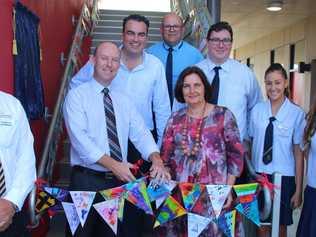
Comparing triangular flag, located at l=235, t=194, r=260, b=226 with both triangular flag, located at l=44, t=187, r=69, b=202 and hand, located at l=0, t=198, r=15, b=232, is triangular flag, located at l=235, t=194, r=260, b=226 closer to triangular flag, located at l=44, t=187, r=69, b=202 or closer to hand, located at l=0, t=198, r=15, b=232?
triangular flag, located at l=44, t=187, r=69, b=202

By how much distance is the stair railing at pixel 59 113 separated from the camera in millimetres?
3049

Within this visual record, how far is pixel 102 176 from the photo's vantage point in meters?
3.40

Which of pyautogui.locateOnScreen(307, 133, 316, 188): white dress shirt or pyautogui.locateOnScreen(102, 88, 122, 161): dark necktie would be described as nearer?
pyautogui.locateOnScreen(102, 88, 122, 161): dark necktie

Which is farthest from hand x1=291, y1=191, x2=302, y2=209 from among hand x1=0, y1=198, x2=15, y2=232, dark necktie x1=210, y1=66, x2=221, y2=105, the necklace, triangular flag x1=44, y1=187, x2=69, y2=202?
hand x1=0, y1=198, x2=15, y2=232

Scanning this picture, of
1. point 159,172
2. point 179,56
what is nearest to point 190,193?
point 159,172

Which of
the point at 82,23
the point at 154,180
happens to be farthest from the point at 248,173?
the point at 82,23

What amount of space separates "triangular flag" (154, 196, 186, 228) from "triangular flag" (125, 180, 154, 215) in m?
0.09

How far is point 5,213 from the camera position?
99.8 inches

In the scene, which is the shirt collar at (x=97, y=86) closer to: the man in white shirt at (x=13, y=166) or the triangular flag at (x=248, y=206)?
the man in white shirt at (x=13, y=166)

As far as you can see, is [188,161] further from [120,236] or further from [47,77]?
[47,77]

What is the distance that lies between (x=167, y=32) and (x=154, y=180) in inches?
81.4

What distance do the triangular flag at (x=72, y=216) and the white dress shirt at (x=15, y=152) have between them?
18.0 inches

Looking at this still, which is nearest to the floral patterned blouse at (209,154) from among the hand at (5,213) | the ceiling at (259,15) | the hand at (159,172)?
the hand at (159,172)

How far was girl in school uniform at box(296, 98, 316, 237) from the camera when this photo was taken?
362 centimetres
